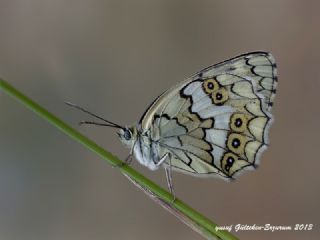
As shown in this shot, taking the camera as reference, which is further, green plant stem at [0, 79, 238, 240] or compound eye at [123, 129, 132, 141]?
compound eye at [123, 129, 132, 141]

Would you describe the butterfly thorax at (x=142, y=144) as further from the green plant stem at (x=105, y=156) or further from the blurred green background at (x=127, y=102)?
the blurred green background at (x=127, y=102)

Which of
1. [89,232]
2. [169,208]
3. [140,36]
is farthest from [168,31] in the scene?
[169,208]

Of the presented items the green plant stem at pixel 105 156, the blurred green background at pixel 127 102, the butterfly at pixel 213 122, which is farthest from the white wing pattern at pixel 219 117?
the blurred green background at pixel 127 102

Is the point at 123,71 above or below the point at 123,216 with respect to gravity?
above

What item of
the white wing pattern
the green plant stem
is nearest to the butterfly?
the white wing pattern

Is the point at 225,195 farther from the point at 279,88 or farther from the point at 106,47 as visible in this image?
the point at 106,47

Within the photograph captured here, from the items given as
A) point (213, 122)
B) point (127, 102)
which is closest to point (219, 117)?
point (213, 122)

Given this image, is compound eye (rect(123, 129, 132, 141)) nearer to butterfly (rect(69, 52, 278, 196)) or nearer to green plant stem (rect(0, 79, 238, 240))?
butterfly (rect(69, 52, 278, 196))
